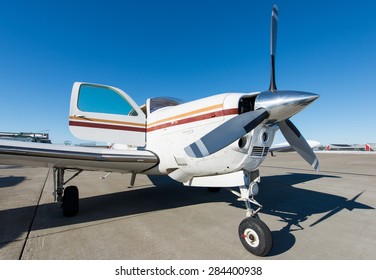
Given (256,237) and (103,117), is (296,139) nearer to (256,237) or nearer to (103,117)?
(256,237)

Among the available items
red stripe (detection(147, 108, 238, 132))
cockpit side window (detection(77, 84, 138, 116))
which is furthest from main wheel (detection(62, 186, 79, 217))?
red stripe (detection(147, 108, 238, 132))

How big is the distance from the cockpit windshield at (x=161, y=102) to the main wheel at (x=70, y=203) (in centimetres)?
248

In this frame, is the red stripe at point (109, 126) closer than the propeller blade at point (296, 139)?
No

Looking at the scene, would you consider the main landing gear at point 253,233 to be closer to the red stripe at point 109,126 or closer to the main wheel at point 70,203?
the red stripe at point 109,126

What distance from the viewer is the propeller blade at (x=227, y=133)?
266 centimetres

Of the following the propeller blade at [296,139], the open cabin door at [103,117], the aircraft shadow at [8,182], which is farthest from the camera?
the aircraft shadow at [8,182]

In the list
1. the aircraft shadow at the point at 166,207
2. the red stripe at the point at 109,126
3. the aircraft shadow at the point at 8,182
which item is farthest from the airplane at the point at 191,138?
the aircraft shadow at the point at 8,182

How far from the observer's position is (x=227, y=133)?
107 inches

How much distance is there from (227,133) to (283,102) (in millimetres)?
863

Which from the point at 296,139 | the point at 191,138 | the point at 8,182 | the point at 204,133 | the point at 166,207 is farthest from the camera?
the point at 8,182

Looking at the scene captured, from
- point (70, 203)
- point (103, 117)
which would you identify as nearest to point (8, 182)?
point (70, 203)
